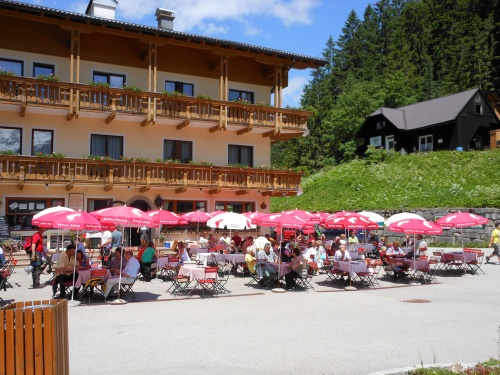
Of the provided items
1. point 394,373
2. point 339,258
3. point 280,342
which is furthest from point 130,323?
point 339,258

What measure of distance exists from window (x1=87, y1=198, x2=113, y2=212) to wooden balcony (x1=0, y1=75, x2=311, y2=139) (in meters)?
4.12

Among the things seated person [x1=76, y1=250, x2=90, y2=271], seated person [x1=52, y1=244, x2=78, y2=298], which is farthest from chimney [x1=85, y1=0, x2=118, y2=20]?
seated person [x1=52, y1=244, x2=78, y2=298]

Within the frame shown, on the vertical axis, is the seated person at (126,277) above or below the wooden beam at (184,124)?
below

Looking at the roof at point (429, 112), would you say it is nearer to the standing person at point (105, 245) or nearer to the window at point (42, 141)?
the window at point (42, 141)

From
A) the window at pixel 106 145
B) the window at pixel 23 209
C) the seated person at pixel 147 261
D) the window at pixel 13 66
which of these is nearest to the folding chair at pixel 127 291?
the seated person at pixel 147 261

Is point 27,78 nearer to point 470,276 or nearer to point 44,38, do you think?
point 44,38

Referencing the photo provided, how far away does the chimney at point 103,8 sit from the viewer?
28422 millimetres

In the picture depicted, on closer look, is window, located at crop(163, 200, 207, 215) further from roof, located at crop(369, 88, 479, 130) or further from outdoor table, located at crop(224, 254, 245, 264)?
roof, located at crop(369, 88, 479, 130)

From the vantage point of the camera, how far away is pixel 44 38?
2420 cm

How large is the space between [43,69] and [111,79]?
11.1 ft

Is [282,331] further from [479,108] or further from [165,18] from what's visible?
[479,108]

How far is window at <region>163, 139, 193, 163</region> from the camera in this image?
2686cm

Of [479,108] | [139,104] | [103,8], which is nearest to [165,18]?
[103,8]

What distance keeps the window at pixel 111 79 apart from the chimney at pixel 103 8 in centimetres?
483
